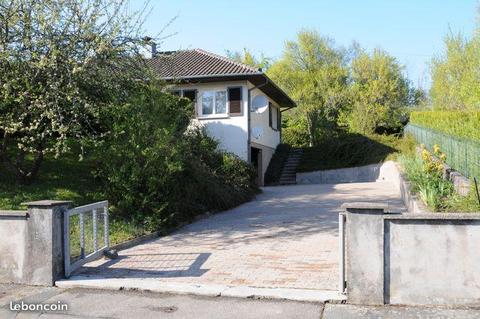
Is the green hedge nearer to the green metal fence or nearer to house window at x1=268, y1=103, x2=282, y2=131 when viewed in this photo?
the green metal fence

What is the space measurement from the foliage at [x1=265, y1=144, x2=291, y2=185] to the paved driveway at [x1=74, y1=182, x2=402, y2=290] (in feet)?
43.9

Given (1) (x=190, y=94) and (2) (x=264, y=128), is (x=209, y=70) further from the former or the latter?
(2) (x=264, y=128)

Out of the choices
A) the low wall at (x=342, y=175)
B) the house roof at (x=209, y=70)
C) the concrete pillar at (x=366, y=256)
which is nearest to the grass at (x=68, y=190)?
the concrete pillar at (x=366, y=256)

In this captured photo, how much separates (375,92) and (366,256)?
105 ft

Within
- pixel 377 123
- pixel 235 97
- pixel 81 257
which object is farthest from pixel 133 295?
pixel 377 123

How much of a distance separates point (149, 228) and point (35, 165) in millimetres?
3812

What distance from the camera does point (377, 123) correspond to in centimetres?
3469

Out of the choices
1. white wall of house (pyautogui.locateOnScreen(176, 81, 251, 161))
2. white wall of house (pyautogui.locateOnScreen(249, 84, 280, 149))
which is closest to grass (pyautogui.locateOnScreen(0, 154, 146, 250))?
white wall of house (pyautogui.locateOnScreen(176, 81, 251, 161))

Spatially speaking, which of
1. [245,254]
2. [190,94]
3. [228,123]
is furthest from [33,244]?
[190,94]

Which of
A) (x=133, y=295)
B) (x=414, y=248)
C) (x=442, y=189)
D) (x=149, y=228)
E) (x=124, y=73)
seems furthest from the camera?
(x=124, y=73)

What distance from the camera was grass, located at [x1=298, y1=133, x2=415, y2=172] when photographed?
26.8m

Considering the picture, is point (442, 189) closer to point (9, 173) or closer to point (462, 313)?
point (462, 313)

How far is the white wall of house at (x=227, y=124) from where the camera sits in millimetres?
22266

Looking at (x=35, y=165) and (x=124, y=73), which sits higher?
(x=124, y=73)
